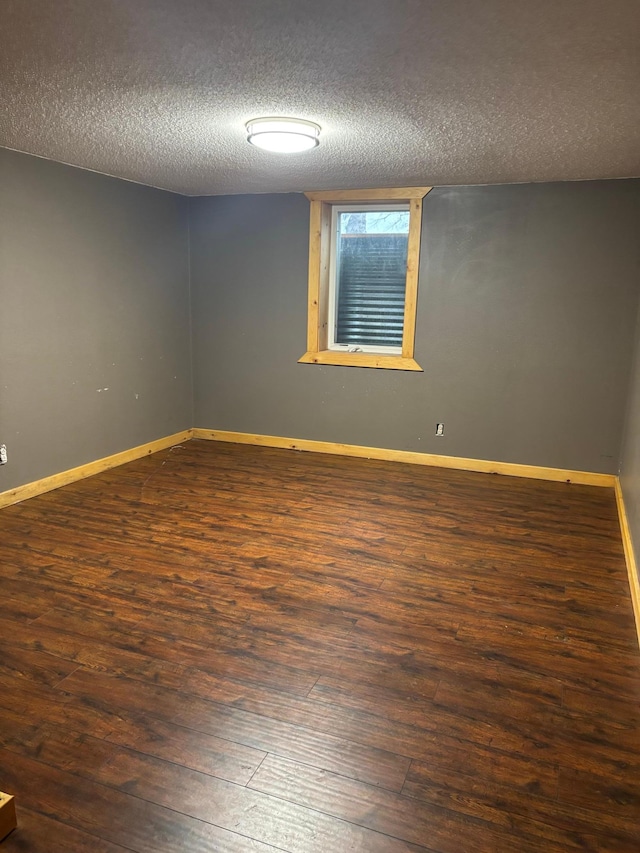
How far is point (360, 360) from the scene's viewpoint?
5.18 m

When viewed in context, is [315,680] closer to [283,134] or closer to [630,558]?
[630,558]

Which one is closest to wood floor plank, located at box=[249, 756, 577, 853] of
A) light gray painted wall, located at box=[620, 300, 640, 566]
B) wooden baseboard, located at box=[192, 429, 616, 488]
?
light gray painted wall, located at box=[620, 300, 640, 566]

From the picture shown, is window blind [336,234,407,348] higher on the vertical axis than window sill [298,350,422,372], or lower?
higher

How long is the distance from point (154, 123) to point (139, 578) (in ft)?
7.52

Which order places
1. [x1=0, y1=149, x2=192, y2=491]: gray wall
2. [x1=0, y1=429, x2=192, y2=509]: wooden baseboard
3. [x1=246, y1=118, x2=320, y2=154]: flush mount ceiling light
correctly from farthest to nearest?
1. [x1=0, y1=429, x2=192, y2=509]: wooden baseboard
2. [x1=0, y1=149, x2=192, y2=491]: gray wall
3. [x1=246, y1=118, x2=320, y2=154]: flush mount ceiling light

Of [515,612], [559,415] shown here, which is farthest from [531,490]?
[515,612]

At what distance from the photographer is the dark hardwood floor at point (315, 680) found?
1626 millimetres

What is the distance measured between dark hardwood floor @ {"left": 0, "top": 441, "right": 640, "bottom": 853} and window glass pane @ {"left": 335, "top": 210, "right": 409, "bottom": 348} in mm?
2041

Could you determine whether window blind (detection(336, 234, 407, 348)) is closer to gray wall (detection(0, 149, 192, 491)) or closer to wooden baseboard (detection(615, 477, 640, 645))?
gray wall (detection(0, 149, 192, 491))

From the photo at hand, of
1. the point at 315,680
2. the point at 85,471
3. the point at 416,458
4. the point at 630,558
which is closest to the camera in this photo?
the point at 315,680

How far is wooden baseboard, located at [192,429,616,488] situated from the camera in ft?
15.4

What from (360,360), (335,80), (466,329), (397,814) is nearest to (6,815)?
(397,814)

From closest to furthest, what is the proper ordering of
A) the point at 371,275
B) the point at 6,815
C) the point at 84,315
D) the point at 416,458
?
the point at 6,815, the point at 84,315, the point at 416,458, the point at 371,275

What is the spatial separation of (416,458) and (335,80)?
11.0 ft
